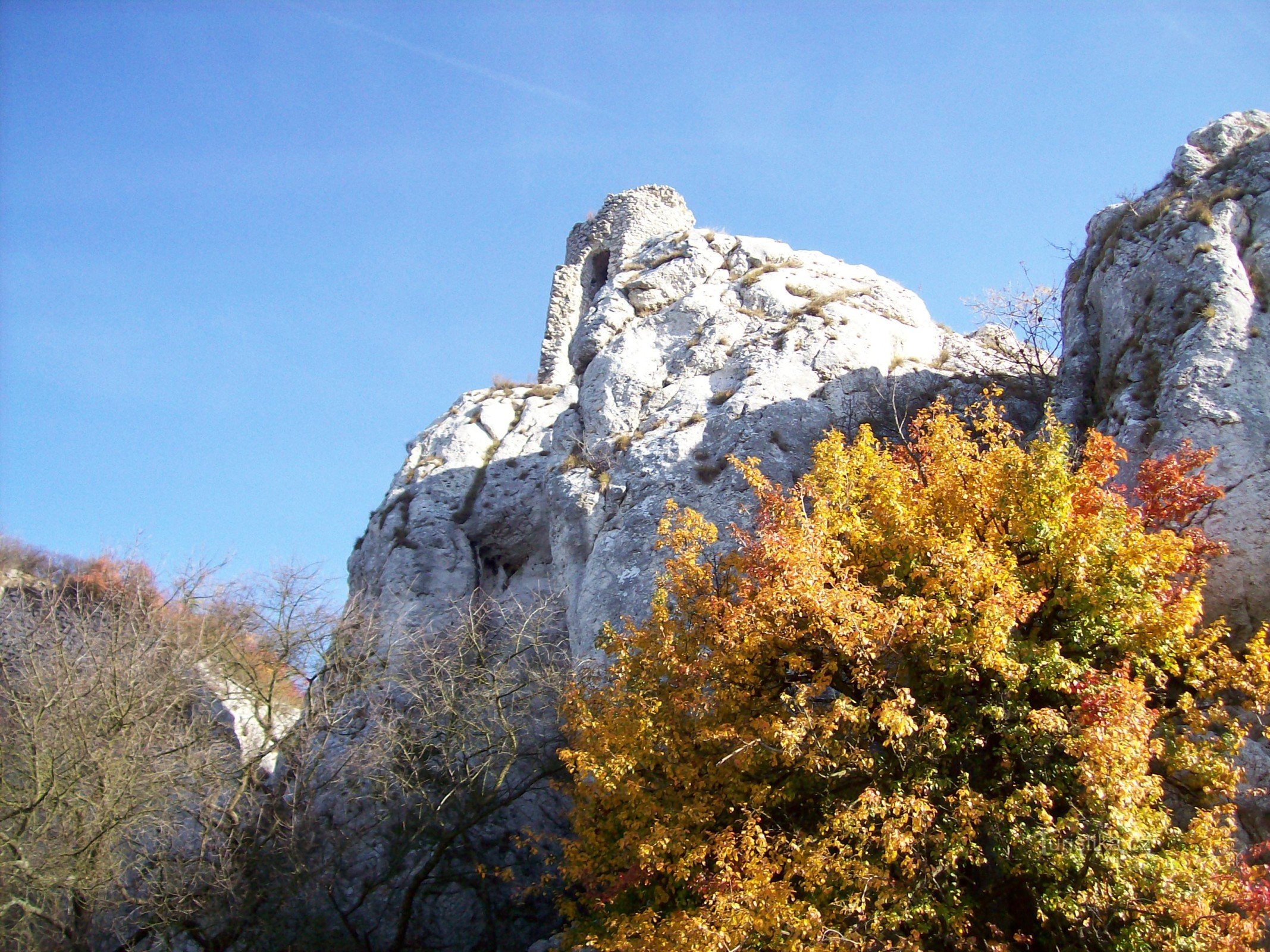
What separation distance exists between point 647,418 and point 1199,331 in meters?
11.1

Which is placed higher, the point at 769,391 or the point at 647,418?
the point at 647,418

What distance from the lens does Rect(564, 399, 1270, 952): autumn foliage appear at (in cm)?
1037

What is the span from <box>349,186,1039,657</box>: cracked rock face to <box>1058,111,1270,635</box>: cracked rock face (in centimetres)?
295

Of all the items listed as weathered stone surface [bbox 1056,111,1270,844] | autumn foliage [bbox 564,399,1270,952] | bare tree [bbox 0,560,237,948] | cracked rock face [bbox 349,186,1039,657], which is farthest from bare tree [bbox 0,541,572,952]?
weathered stone surface [bbox 1056,111,1270,844]

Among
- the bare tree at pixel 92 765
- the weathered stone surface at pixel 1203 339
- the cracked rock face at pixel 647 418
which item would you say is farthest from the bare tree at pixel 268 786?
the weathered stone surface at pixel 1203 339

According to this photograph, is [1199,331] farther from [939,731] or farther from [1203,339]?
[939,731]

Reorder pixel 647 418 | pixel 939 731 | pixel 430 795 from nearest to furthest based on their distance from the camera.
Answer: pixel 939 731 < pixel 430 795 < pixel 647 418

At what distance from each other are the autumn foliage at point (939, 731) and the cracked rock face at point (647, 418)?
169 inches

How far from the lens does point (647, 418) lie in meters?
21.8

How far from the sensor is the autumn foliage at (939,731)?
408 inches

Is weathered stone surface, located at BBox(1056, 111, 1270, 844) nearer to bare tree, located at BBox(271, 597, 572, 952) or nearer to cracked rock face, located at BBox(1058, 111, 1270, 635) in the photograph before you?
cracked rock face, located at BBox(1058, 111, 1270, 635)

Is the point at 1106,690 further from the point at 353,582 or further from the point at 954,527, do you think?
the point at 353,582

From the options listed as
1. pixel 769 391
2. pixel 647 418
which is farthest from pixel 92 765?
pixel 769 391

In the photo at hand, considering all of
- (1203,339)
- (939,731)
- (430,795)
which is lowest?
(939,731)
